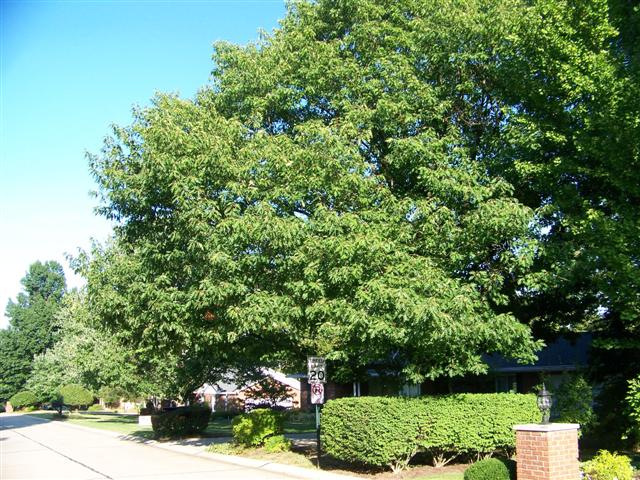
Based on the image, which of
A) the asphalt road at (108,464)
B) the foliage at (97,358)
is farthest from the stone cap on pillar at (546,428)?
the foliage at (97,358)

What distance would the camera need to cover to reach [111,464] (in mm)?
17906

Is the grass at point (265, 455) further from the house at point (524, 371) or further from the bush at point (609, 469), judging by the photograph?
the bush at point (609, 469)

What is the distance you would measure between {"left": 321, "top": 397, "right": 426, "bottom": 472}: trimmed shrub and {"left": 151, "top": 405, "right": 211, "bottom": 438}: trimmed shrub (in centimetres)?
1408

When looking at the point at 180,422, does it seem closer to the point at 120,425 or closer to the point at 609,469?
the point at 120,425

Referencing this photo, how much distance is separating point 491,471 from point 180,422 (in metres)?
18.4

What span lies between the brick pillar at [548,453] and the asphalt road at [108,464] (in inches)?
251

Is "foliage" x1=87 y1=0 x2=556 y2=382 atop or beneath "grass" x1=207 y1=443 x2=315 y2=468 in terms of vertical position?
atop

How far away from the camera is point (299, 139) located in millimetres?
16094

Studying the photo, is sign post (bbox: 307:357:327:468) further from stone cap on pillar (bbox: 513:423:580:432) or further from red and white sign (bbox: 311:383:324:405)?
stone cap on pillar (bbox: 513:423:580:432)

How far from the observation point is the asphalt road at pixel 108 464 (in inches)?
595

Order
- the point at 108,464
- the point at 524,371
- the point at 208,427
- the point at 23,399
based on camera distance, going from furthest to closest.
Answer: the point at 23,399, the point at 208,427, the point at 524,371, the point at 108,464

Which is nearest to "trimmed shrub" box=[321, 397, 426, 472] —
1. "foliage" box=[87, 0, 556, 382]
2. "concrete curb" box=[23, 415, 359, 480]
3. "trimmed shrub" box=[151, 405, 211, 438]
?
"concrete curb" box=[23, 415, 359, 480]

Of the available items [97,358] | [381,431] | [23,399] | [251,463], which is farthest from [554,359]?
[23,399]

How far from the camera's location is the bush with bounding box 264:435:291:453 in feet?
62.4
